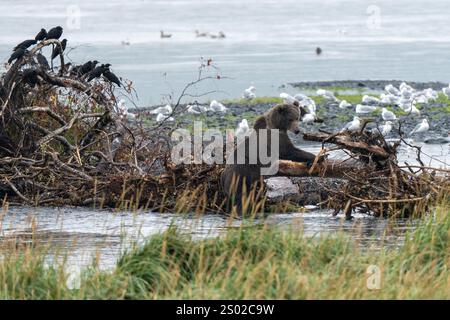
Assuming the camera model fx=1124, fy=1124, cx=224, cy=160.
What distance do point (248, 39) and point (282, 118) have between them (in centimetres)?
4032

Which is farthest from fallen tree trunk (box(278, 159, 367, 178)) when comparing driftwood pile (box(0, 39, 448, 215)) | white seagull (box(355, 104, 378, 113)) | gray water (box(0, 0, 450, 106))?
white seagull (box(355, 104, 378, 113))

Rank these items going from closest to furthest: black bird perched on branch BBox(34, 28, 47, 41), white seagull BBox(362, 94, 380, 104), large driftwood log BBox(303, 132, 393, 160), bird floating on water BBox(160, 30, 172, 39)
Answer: large driftwood log BBox(303, 132, 393, 160) → black bird perched on branch BBox(34, 28, 47, 41) → white seagull BBox(362, 94, 380, 104) → bird floating on water BBox(160, 30, 172, 39)

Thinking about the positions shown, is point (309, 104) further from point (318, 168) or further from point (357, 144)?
point (357, 144)

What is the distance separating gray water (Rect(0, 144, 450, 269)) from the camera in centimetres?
932

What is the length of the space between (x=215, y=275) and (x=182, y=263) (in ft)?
1.55

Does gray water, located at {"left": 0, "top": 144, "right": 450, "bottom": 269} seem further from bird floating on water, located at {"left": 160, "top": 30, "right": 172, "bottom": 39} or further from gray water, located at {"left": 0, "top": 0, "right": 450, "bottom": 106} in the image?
bird floating on water, located at {"left": 160, "top": 30, "right": 172, "bottom": 39}

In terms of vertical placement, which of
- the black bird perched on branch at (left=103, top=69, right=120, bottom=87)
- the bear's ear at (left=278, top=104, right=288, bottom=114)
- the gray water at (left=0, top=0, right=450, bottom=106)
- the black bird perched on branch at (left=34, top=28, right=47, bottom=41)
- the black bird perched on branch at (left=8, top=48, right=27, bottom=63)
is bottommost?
the gray water at (left=0, top=0, right=450, bottom=106)

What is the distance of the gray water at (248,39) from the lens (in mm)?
34656

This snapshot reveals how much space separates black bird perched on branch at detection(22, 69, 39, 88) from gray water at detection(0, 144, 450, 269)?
4.68 ft

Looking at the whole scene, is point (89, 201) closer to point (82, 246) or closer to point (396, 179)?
point (82, 246)

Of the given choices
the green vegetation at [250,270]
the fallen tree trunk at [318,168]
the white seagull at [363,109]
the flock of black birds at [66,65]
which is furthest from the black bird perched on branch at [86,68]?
the white seagull at [363,109]

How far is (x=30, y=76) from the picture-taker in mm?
12281

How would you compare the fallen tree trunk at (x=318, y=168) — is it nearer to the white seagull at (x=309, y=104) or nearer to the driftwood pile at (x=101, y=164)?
the driftwood pile at (x=101, y=164)

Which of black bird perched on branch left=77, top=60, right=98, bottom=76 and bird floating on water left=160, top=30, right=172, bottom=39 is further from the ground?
black bird perched on branch left=77, top=60, right=98, bottom=76
